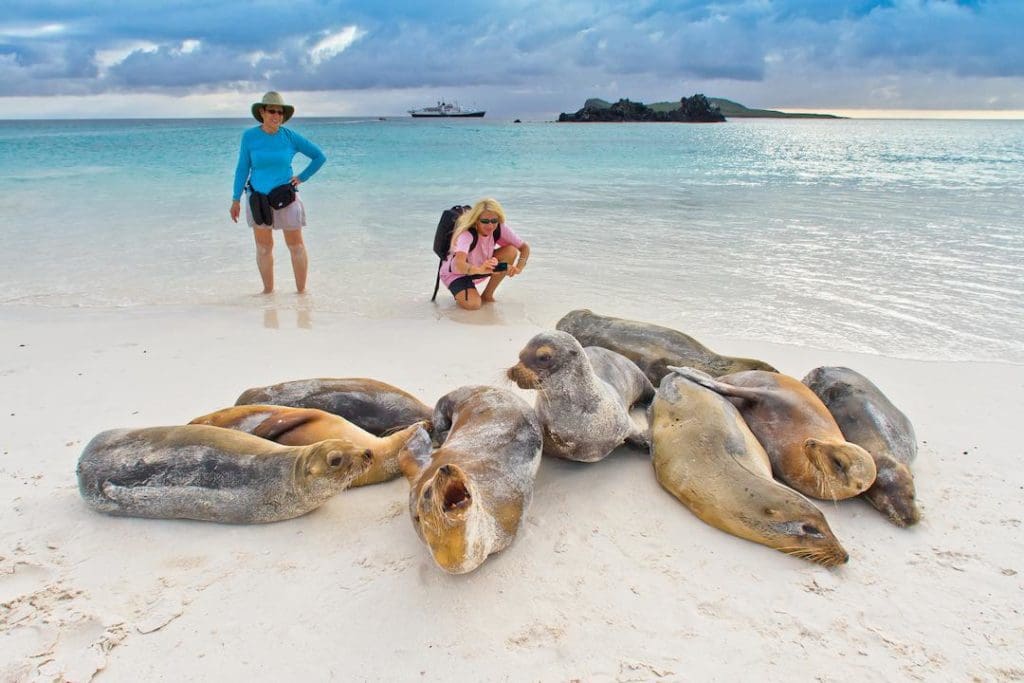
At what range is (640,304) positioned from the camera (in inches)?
289

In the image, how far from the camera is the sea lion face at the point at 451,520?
247 cm

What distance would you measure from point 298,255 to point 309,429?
14.7 feet

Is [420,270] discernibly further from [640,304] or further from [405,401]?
[405,401]

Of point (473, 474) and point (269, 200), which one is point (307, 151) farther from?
point (473, 474)

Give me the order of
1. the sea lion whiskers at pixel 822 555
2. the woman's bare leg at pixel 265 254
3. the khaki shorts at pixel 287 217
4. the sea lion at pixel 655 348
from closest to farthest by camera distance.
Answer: the sea lion whiskers at pixel 822 555
the sea lion at pixel 655 348
the khaki shorts at pixel 287 217
the woman's bare leg at pixel 265 254

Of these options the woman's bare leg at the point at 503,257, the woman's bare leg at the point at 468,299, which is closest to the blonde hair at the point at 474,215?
the woman's bare leg at the point at 503,257

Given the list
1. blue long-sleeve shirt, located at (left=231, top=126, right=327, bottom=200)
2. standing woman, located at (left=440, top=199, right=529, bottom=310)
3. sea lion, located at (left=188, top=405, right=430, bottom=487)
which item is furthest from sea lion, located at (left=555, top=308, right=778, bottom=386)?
blue long-sleeve shirt, located at (left=231, top=126, right=327, bottom=200)

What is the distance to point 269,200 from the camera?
23.4 ft

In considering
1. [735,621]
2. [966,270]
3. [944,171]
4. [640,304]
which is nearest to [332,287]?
[640,304]

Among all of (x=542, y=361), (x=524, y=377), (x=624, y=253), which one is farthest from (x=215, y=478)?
(x=624, y=253)

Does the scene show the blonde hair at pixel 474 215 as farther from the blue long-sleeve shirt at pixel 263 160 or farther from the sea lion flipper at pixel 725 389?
the sea lion flipper at pixel 725 389

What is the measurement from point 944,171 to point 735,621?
95.2 feet

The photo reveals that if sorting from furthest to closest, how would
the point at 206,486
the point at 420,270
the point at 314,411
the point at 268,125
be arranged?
the point at 420,270
the point at 268,125
the point at 314,411
the point at 206,486

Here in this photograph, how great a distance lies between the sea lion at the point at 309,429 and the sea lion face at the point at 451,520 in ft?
2.99
